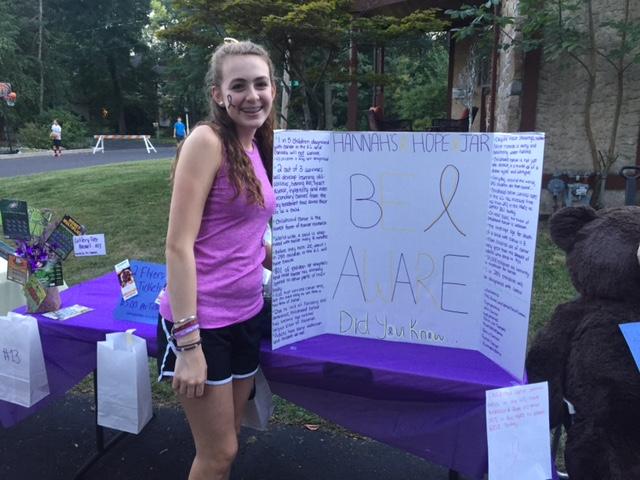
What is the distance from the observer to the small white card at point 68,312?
2.26 metres

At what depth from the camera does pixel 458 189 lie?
68.4 inches

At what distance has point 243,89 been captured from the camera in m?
1.61

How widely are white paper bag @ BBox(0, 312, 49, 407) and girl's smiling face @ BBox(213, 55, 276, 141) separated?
1283mm

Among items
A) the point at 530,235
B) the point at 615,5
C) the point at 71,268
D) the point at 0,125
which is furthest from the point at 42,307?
the point at 0,125

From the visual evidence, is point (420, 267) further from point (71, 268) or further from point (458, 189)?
point (71, 268)

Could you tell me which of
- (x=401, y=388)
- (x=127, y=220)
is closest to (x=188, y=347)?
(x=401, y=388)

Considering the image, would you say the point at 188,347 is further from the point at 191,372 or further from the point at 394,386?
the point at 394,386

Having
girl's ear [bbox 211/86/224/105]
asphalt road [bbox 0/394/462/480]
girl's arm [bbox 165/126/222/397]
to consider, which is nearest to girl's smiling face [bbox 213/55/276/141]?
girl's ear [bbox 211/86/224/105]

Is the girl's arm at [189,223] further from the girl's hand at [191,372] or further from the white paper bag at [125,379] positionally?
the white paper bag at [125,379]

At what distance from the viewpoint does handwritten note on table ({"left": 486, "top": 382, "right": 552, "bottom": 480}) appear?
1.48 meters

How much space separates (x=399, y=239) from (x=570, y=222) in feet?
1.82

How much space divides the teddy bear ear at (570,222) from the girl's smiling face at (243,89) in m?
1.03

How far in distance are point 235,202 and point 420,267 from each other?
69 cm

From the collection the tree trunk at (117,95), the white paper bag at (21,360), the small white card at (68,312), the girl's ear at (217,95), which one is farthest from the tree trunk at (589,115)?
the tree trunk at (117,95)
